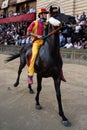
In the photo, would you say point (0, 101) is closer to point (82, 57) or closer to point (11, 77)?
point (11, 77)

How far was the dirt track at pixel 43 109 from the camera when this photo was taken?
5.29 metres

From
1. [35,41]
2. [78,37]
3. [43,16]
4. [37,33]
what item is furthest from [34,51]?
[78,37]

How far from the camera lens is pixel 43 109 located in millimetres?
6238

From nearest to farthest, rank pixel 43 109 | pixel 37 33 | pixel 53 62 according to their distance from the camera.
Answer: pixel 53 62 < pixel 43 109 < pixel 37 33

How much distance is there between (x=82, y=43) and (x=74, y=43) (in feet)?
2.63

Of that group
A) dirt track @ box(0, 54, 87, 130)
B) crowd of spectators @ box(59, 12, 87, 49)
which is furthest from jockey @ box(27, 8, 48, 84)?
crowd of spectators @ box(59, 12, 87, 49)

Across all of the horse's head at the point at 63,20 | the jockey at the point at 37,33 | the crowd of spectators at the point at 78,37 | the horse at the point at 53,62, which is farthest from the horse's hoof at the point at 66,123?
the crowd of spectators at the point at 78,37

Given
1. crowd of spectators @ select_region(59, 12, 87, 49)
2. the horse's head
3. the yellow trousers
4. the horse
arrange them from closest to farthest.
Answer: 1. the horse's head
2. the horse
3. the yellow trousers
4. crowd of spectators @ select_region(59, 12, 87, 49)

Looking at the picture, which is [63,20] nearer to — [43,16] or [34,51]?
[43,16]

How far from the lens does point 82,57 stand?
1455cm

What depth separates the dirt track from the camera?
529 centimetres

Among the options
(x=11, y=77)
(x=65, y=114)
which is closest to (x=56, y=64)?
(x=65, y=114)

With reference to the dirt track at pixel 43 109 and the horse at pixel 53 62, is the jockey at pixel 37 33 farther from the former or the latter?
the dirt track at pixel 43 109

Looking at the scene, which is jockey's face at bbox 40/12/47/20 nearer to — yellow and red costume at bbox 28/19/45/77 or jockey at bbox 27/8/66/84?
jockey at bbox 27/8/66/84
